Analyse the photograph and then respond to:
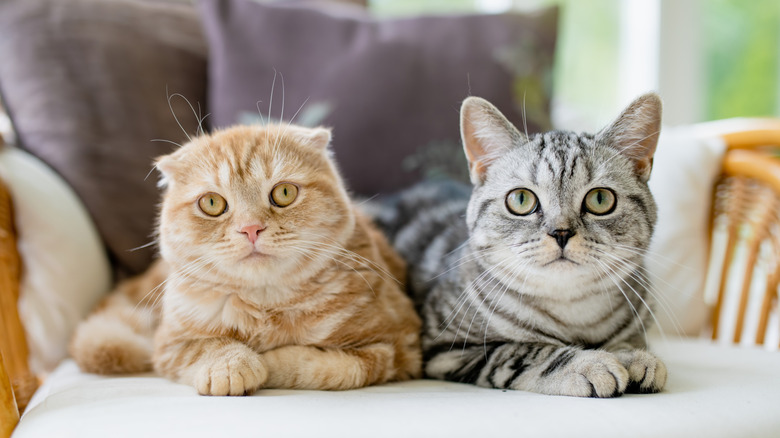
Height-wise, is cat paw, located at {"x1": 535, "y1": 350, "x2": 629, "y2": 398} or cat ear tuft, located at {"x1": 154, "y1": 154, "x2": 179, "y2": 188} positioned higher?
cat ear tuft, located at {"x1": 154, "y1": 154, "x2": 179, "y2": 188}

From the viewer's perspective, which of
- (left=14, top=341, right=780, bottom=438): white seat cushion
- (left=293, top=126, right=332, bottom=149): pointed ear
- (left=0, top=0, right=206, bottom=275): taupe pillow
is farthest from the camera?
(left=0, top=0, right=206, bottom=275): taupe pillow

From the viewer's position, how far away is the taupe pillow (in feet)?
5.32

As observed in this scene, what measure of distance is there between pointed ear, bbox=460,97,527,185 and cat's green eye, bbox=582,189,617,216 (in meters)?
0.21

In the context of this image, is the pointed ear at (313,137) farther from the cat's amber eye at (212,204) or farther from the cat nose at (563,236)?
the cat nose at (563,236)

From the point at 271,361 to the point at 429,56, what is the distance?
1089mm

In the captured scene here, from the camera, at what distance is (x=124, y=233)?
1640 mm

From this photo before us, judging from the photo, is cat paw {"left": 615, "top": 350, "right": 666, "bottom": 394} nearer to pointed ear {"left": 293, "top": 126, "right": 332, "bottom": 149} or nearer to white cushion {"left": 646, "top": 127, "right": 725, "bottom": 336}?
white cushion {"left": 646, "top": 127, "right": 725, "bottom": 336}

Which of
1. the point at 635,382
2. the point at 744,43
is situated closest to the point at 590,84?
the point at 744,43

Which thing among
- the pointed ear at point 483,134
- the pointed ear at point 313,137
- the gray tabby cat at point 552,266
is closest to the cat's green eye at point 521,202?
the gray tabby cat at point 552,266

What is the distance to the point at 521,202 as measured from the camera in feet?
3.92

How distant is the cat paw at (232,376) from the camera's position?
105 cm

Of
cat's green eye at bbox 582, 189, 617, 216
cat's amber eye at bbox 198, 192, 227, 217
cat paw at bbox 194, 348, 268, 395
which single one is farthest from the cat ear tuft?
cat's green eye at bbox 582, 189, 617, 216

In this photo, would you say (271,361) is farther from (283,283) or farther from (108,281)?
(108,281)

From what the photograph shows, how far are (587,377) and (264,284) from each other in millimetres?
640
